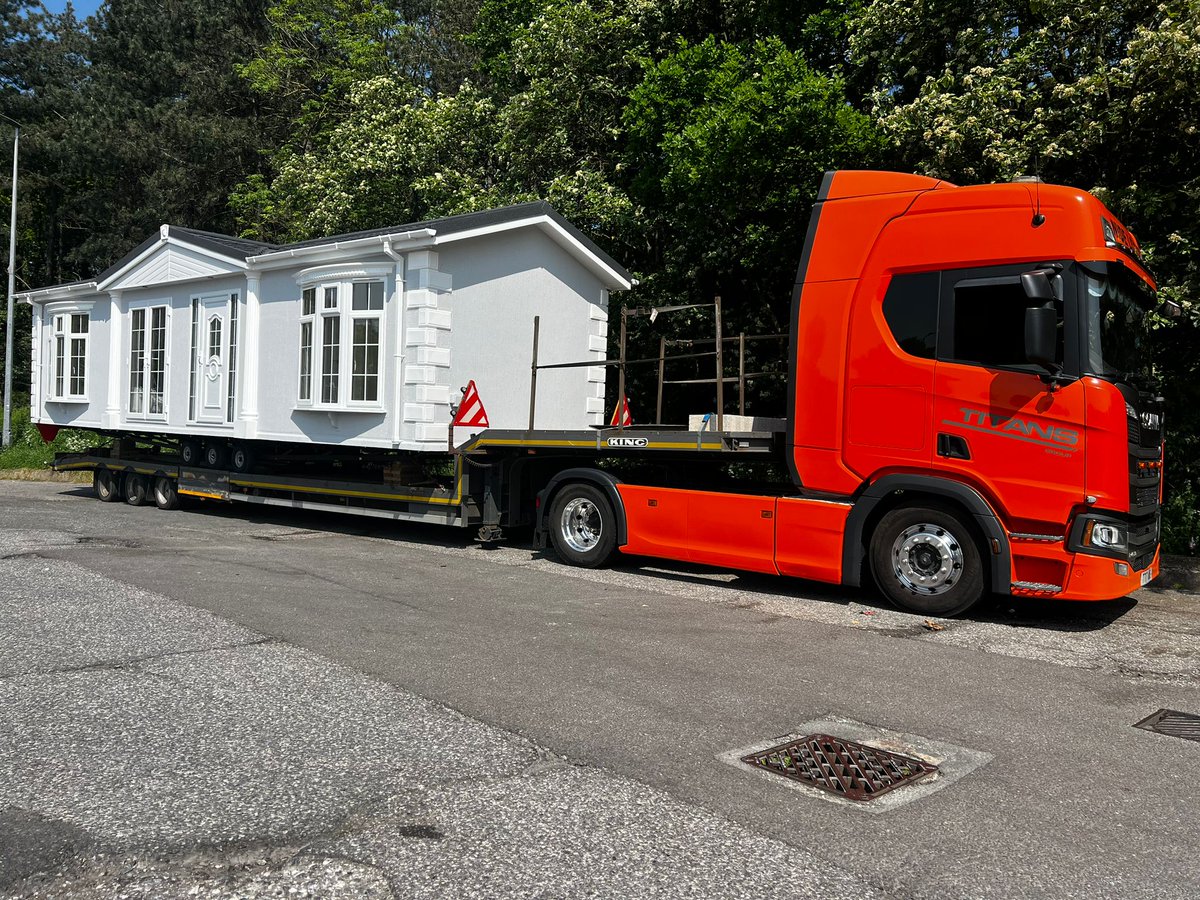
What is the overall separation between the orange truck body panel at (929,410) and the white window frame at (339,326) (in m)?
5.18

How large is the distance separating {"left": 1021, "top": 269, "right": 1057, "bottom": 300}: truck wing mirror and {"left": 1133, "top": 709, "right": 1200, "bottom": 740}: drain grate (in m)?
3.19

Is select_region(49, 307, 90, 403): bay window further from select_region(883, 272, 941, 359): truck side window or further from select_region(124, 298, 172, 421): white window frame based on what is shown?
select_region(883, 272, 941, 359): truck side window

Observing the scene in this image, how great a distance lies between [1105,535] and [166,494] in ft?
46.9

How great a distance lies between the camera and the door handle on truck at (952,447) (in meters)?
8.27

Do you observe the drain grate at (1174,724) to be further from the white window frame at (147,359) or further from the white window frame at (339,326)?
the white window frame at (147,359)

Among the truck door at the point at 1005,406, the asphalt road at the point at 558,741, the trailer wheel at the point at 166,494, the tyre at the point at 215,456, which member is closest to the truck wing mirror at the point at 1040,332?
the truck door at the point at 1005,406

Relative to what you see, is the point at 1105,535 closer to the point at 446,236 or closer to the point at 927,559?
the point at 927,559

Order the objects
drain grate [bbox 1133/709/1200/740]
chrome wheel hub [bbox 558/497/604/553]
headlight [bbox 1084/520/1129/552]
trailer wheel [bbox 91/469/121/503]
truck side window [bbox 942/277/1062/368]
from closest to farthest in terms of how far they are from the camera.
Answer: drain grate [bbox 1133/709/1200/740]
headlight [bbox 1084/520/1129/552]
truck side window [bbox 942/277/1062/368]
chrome wheel hub [bbox 558/497/604/553]
trailer wheel [bbox 91/469/121/503]

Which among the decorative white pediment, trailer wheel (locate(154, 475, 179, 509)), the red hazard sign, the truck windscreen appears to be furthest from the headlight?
trailer wheel (locate(154, 475, 179, 509))

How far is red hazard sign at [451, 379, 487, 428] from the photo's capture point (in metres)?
12.5

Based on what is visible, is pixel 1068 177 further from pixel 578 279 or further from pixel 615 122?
pixel 615 122

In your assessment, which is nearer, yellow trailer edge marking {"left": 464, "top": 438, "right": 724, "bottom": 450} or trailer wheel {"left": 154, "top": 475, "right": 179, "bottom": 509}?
yellow trailer edge marking {"left": 464, "top": 438, "right": 724, "bottom": 450}

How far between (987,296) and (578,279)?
7.62 meters

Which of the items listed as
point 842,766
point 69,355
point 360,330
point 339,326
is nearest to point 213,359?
point 339,326
